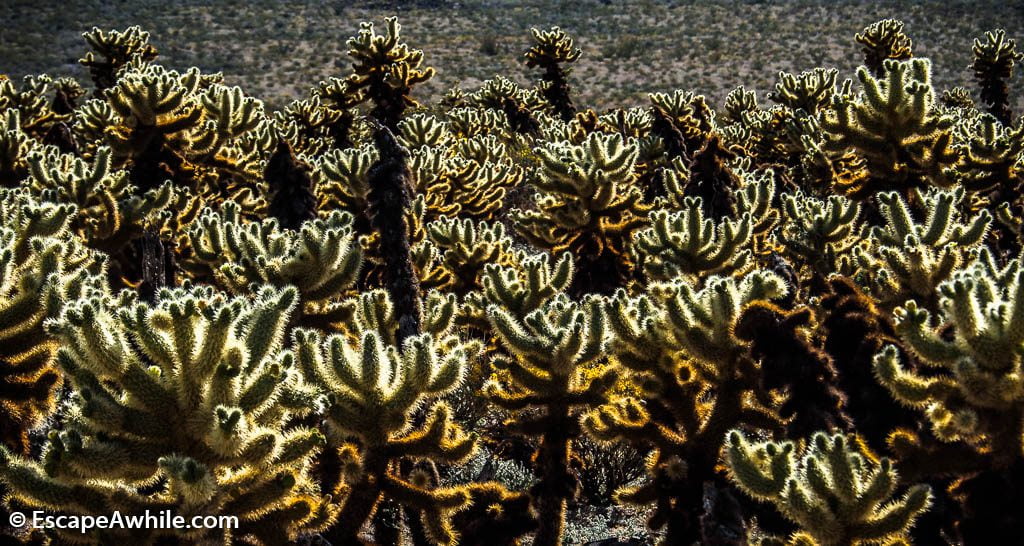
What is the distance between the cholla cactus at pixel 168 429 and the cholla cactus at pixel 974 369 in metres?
3.07

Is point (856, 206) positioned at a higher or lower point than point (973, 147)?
lower

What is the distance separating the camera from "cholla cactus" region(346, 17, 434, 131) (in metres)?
13.6

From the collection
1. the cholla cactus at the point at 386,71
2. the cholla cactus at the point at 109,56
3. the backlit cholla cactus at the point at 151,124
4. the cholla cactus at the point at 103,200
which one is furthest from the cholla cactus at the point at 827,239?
the cholla cactus at the point at 109,56

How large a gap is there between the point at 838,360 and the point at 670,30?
50.8 m

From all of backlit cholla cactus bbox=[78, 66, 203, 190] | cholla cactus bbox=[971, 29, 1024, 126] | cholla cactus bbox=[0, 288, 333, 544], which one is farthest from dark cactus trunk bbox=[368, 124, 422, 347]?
cholla cactus bbox=[971, 29, 1024, 126]

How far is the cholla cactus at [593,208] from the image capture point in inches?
368

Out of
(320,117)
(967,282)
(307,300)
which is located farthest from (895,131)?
(320,117)

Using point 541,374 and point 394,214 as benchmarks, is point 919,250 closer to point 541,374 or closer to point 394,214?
point 541,374

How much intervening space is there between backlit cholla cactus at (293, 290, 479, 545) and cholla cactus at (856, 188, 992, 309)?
12.5ft

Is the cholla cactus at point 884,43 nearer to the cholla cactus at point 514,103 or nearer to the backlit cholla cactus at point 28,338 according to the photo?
the cholla cactus at point 514,103

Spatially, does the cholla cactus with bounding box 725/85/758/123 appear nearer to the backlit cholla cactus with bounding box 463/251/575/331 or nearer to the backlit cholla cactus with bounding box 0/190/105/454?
the backlit cholla cactus with bounding box 463/251/575/331

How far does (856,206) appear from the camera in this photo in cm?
948

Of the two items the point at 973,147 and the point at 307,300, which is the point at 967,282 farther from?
the point at 973,147

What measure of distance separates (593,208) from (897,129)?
11.8ft
